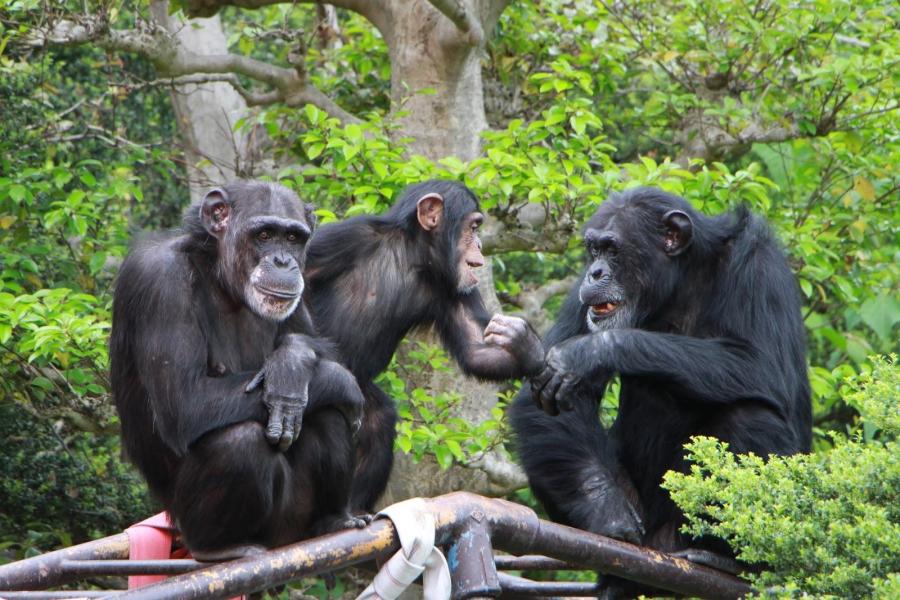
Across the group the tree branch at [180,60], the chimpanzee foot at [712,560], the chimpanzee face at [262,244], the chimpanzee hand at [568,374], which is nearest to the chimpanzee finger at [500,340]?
the chimpanzee hand at [568,374]

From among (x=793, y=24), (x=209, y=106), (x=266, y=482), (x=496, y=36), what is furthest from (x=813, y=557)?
(x=209, y=106)

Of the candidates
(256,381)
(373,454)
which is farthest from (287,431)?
(373,454)

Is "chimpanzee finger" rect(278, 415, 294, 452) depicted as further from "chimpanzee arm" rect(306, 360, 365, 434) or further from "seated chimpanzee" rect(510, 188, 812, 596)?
"seated chimpanzee" rect(510, 188, 812, 596)

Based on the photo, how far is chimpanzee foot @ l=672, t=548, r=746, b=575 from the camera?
5.29 metres

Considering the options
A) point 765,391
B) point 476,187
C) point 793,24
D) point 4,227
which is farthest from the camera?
point 793,24

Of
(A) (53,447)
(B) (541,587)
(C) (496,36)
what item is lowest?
(A) (53,447)

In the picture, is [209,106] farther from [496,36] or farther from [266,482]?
[266,482]

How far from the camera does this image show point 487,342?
606 centimetres

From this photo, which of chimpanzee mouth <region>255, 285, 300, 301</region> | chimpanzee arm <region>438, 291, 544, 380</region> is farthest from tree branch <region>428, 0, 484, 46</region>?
chimpanzee mouth <region>255, 285, 300, 301</region>

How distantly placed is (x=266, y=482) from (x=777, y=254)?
280 cm

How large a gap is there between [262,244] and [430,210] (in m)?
1.33

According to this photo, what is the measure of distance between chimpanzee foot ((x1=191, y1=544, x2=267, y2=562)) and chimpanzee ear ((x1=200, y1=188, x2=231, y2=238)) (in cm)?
135

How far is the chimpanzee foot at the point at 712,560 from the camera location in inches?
208

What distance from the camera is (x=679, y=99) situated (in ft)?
31.1
